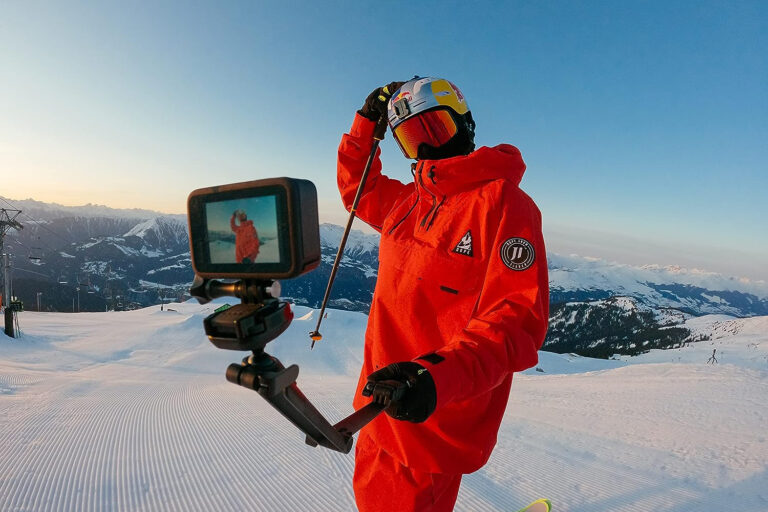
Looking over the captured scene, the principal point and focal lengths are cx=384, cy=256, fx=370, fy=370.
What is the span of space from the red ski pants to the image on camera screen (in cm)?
155

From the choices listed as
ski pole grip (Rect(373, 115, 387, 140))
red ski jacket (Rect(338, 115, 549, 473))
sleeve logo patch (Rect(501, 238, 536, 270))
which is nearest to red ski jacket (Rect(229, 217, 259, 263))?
red ski jacket (Rect(338, 115, 549, 473))

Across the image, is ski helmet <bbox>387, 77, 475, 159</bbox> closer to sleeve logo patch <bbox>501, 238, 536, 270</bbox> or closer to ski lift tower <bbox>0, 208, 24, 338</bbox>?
sleeve logo patch <bbox>501, 238, 536, 270</bbox>

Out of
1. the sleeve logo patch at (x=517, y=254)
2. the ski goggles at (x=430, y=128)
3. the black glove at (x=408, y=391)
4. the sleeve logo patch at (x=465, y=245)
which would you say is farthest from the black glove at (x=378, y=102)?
the black glove at (x=408, y=391)

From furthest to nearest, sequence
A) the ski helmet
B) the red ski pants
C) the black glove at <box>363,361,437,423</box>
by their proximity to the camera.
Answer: the ski helmet
the red ski pants
the black glove at <box>363,361,437,423</box>

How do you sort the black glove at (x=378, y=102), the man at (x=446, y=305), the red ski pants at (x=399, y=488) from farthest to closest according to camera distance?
the black glove at (x=378, y=102) → the red ski pants at (x=399, y=488) → the man at (x=446, y=305)

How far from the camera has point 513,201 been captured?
1660 millimetres

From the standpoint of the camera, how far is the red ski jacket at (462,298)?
1.36 m

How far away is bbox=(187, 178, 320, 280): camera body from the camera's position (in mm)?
897

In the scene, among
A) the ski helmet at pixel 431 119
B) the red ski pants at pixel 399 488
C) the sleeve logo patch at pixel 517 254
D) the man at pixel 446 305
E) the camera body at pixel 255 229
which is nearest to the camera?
the camera body at pixel 255 229

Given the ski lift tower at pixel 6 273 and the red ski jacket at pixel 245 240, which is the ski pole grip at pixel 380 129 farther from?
the ski lift tower at pixel 6 273

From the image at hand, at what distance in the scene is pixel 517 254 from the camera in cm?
151

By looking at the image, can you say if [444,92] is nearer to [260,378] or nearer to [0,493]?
[260,378]

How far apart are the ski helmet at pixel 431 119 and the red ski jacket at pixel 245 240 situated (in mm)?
1458

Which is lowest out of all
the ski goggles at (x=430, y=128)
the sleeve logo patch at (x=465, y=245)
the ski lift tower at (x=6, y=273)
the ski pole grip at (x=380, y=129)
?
the ski lift tower at (x=6, y=273)
